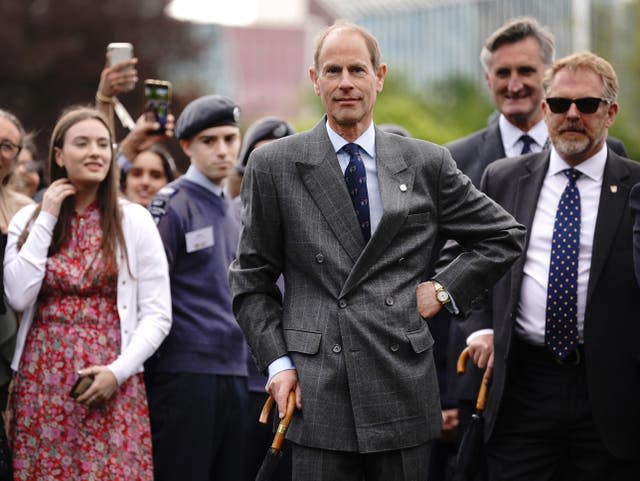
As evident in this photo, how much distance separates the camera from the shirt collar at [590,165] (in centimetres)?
618

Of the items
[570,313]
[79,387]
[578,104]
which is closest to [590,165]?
[578,104]

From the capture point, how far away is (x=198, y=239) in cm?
722

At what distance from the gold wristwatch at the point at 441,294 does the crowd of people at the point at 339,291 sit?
2 cm

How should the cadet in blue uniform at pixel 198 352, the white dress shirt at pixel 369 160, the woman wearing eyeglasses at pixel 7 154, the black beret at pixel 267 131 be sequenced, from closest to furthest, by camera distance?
the white dress shirt at pixel 369 160, the cadet in blue uniform at pixel 198 352, the woman wearing eyeglasses at pixel 7 154, the black beret at pixel 267 131

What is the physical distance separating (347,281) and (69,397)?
2181 mm

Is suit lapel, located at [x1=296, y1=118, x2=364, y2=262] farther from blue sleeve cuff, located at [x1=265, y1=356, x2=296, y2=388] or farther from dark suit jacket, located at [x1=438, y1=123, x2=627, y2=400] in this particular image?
dark suit jacket, located at [x1=438, y1=123, x2=627, y2=400]

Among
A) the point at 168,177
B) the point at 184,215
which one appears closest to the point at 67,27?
the point at 168,177

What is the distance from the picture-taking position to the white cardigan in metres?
6.43

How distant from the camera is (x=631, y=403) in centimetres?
591

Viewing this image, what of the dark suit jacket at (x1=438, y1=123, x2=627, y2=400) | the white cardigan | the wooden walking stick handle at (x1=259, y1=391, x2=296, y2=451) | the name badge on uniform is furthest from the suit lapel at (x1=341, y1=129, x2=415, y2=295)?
the name badge on uniform

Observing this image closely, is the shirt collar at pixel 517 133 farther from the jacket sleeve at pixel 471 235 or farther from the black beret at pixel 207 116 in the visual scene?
the jacket sleeve at pixel 471 235

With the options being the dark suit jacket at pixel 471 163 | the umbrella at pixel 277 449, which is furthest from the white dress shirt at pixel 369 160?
the dark suit jacket at pixel 471 163

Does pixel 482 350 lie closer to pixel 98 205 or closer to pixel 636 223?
pixel 636 223

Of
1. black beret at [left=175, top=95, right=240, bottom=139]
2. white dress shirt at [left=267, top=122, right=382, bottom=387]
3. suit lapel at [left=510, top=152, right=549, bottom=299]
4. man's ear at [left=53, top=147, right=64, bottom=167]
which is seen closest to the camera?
white dress shirt at [left=267, top=122, right=382, bottom=387]
